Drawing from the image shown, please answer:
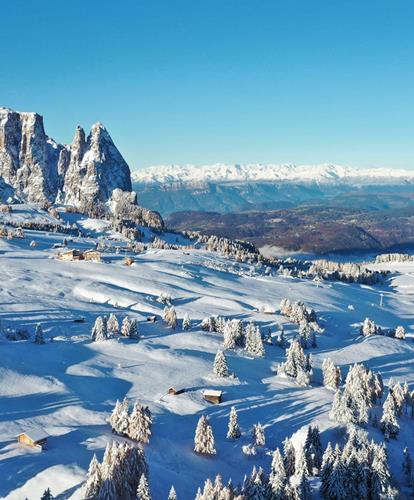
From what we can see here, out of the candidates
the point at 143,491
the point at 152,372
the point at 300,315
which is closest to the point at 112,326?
the point at 152,372

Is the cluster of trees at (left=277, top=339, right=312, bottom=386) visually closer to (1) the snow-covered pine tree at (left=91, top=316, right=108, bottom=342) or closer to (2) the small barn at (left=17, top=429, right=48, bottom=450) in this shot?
(1) the snow-covered pine tree at (left=91, top=316, right=108, bottom=342)

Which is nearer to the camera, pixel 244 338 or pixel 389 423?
pixel 389 423

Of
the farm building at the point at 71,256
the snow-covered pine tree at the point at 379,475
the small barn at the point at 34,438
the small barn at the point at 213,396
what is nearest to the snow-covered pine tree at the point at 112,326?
the small barn at the point at 213,396

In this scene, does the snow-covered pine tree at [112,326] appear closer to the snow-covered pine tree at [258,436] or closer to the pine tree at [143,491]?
the snow-covered pine tree at [258,436]

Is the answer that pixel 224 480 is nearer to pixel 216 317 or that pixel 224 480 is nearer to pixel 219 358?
pixel 219 358

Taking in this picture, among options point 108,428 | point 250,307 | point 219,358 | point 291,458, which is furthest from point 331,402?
point 250,307

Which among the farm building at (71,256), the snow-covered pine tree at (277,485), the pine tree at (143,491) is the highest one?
the farm building at (71,256)

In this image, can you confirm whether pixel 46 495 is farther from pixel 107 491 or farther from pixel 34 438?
pixel 34 438
